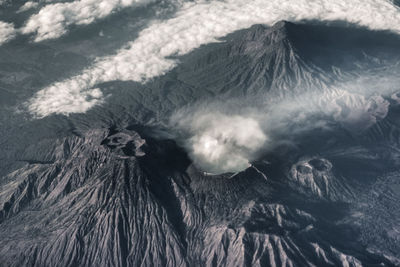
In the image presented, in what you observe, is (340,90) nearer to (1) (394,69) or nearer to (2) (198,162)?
(1) (394,69)

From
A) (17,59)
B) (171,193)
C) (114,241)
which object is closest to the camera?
(114,241)

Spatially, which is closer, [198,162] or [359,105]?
[198,162]

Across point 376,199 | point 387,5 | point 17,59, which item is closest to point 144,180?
point 376,199

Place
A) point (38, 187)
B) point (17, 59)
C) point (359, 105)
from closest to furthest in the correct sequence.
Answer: point (38, 187)
point (359, 105)
point (17, 59)

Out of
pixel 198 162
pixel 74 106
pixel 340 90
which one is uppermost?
pixel 198 162

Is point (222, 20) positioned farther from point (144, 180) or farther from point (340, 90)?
point (144, 180)

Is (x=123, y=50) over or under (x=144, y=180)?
under
